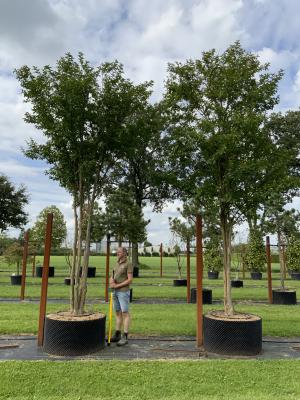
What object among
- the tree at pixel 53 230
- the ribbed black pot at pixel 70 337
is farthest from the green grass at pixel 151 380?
the tree at pixel 53 230

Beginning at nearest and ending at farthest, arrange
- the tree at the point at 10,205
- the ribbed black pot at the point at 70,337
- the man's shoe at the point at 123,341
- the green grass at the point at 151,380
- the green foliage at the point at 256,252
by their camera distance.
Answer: the green grass at the point at 151,380
the ribbed black pot at the point at 70,337
the man's shoe at the point at 123,341
the green foliage at the point at 256,252
the tree at the point at 10,205

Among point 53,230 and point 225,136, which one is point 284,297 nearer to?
point 225,136

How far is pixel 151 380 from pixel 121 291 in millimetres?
2254

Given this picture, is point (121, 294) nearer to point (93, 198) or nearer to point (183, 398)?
point (93, 198)

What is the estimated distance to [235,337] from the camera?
5879 mm

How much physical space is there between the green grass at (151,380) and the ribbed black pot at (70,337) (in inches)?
25.1

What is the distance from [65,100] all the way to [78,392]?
4458 millimetres

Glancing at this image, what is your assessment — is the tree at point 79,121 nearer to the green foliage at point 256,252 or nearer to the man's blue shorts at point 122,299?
the man's blue shorts at point 122,299

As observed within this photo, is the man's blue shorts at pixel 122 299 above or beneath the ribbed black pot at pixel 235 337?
above

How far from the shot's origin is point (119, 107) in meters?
6.88

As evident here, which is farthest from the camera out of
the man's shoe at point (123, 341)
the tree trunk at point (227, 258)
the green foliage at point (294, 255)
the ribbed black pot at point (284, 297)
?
the green foliage at point (294, 255)

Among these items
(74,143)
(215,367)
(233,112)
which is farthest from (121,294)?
(233,112)

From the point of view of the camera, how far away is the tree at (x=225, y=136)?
21.4ft

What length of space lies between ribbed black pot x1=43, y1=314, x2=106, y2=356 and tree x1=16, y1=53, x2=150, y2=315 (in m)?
0.63
